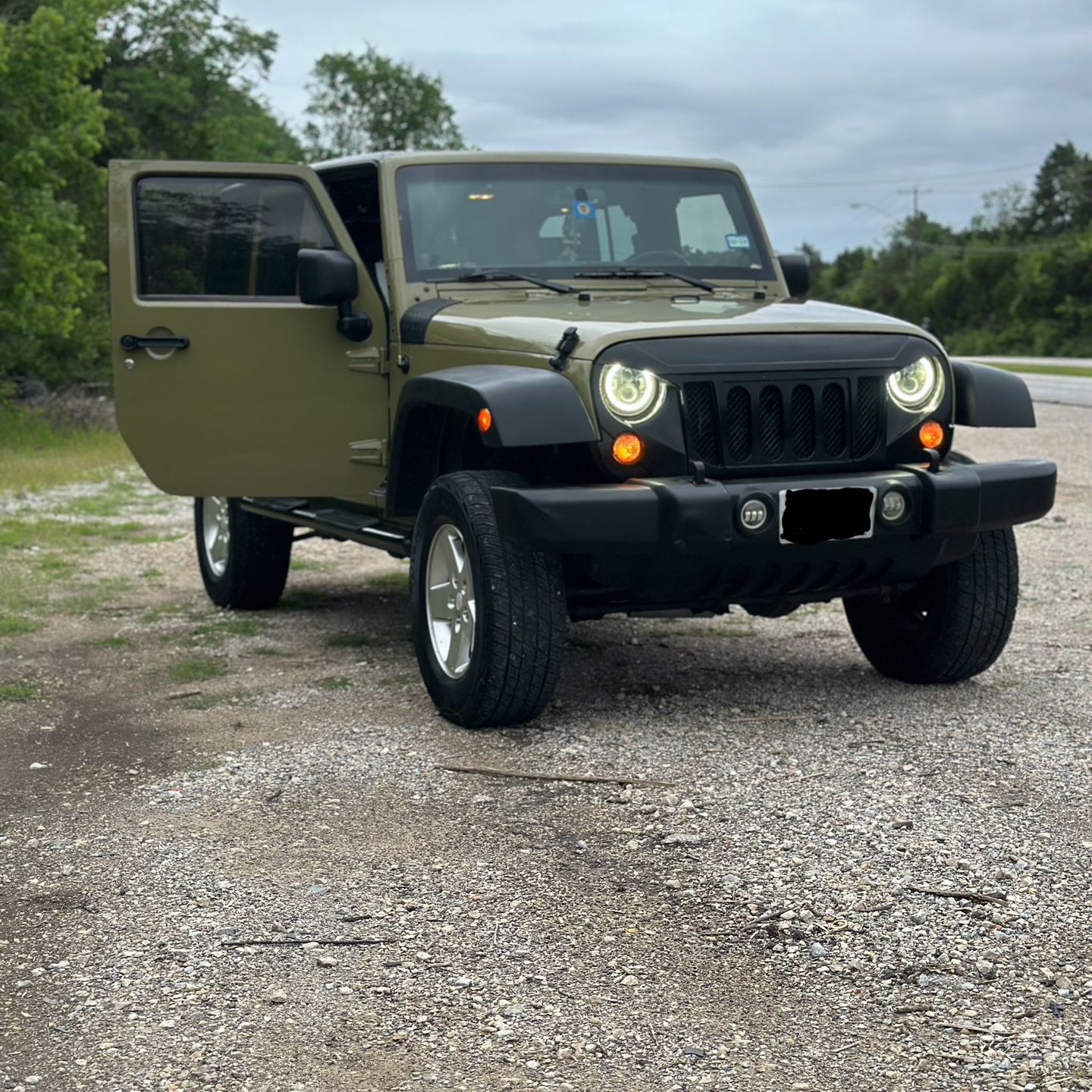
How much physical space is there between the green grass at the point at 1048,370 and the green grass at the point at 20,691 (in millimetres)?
35166

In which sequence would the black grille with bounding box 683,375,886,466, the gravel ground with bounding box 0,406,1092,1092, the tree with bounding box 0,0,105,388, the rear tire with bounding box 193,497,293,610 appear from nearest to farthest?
the gravel ground with bounding box 0,406,1092,1092 < the black grille with bounding box 683,375,886,466 < the rear tire with bounding box 193,497,293,610 < the tree with bounding box 0,0,105,388

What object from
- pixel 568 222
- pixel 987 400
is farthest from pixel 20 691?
pixel 987 400

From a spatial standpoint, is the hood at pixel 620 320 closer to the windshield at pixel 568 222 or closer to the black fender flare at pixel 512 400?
the black fender flare at pixel 512 400

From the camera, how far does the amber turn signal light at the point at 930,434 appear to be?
5605mm

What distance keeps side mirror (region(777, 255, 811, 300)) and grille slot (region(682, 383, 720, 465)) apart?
193 centimetres

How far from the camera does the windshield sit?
257 inches

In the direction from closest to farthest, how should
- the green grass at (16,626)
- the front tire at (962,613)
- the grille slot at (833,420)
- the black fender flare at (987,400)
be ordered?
the grille slot at (833,420) → the black fender flare at (987,400) → the front tire at (962,613) → the green grass at (16,626)

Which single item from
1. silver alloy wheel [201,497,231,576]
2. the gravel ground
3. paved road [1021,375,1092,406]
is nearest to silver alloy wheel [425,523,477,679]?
the gravel ground

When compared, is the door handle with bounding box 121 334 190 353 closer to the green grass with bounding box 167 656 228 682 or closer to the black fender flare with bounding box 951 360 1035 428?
the green grass with bounding box 167 656 228 682

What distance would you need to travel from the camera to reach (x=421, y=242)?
6.49m

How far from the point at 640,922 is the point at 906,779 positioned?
1.38m

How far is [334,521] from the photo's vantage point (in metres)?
6.86

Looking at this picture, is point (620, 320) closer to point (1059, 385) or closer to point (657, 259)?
point (657, 259)

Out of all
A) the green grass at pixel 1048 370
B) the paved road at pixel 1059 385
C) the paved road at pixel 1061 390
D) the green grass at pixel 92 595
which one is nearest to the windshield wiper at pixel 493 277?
the green grass at pixel 92 595
